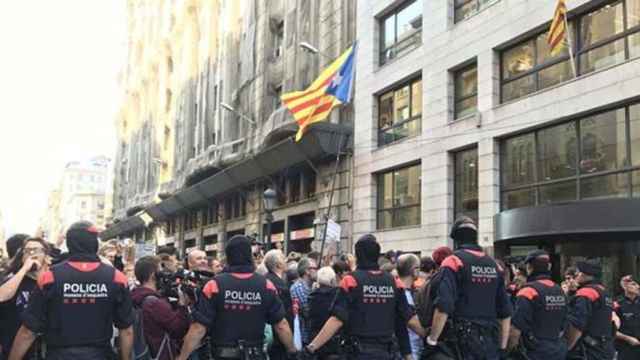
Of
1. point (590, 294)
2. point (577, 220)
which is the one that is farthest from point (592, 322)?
point (577, 220)

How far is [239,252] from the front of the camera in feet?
20.5

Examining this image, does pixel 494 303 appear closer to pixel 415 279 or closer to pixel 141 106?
pixel 415 279

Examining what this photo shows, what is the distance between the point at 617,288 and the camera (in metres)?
14.8

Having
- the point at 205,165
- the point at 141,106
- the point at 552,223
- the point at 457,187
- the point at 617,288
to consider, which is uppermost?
the point at 141,106

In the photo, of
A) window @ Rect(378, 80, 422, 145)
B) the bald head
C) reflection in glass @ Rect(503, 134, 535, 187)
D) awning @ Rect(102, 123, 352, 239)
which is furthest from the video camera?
awning @ Rect(102, 123, 352, 239)

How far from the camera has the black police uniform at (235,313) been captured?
603 cm

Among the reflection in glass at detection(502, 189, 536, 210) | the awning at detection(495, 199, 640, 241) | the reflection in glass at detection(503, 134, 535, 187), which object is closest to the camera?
the awning at detection(495, 199, 640, 241)

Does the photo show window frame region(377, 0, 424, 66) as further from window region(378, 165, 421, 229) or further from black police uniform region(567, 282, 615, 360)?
black police uniform region(567, 282, 615, 360)

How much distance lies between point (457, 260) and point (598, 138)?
33.3ft

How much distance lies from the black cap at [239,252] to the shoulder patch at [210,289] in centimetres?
30

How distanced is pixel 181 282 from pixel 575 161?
12.1 m

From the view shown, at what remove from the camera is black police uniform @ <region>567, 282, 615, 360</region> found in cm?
827

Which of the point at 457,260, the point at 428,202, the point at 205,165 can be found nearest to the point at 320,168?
the point at 428,202

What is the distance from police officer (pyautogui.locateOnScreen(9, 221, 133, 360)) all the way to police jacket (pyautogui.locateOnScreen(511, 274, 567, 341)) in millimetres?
4347
